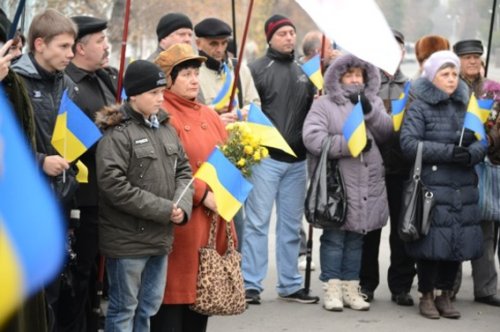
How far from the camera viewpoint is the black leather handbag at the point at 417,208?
7.58 metres

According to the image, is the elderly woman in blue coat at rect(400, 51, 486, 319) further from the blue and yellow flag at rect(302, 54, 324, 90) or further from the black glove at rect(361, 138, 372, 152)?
the blue and yellow flag at rect(302, 54, 324, 90)

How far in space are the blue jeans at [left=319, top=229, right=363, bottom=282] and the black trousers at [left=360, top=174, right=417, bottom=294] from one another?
1.28 ft

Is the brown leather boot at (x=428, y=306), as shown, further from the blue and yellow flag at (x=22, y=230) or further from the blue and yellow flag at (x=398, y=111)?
the blue and yellow flag at (x=22, y=230)

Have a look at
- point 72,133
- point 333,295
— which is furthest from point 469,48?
point 72,133

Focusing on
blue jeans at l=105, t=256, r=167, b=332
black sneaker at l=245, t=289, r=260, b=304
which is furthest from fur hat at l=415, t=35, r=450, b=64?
blue jeans at l=105, t=256, r=167, b=332

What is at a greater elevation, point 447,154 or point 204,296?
point 447,154

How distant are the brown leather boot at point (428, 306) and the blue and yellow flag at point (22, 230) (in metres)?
5.69

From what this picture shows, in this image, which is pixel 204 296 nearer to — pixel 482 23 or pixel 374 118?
pixel 374 118

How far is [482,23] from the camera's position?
24.2 metres

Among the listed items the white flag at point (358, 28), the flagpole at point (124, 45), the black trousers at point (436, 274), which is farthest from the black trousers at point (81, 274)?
the black trousers at point (436, 274)

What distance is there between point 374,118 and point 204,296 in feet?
8.26

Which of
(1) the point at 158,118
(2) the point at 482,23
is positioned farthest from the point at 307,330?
(2) the point at 482,23

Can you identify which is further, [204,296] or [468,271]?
[468,271]

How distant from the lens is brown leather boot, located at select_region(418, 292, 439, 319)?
778 centimetres
